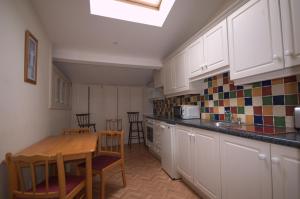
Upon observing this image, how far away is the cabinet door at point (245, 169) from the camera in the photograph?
1.08 meters

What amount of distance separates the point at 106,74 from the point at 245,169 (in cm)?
404

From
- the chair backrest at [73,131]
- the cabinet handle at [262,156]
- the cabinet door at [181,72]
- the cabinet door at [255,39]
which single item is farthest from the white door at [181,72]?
the chair backrest at [73,131]

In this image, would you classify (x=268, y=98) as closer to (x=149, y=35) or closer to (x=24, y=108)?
(x=149, y=35)

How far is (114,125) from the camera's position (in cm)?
508

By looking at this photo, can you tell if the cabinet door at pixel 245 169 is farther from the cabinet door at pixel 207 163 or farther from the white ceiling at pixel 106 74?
the white ceiling at pixel 106 74

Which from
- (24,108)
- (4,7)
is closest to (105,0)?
(4,7)

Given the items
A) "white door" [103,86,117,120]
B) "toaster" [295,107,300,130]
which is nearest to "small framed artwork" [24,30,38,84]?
"toaster" [295,107,300,130]

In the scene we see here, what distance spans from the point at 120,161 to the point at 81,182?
0.73 metres

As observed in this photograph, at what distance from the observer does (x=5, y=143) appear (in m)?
1.26

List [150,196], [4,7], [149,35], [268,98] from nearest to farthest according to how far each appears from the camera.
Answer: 1. [4,7]
2. [268,98]
3. [150,196]
4. [149,35]

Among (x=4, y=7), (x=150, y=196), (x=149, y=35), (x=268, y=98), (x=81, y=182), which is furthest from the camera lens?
(x=149, y=35)

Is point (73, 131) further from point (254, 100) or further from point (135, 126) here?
point (135, 126)

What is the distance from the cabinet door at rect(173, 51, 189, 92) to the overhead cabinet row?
0.35 meters

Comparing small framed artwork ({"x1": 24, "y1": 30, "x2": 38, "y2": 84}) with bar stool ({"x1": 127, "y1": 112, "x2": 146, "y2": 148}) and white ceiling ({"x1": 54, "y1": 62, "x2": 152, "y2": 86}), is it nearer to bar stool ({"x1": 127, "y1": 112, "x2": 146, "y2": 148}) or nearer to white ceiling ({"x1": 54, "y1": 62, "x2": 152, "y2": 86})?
white ceiling ({"x1": 54, "y1": 62, "x2": 152, "y2": 86})
